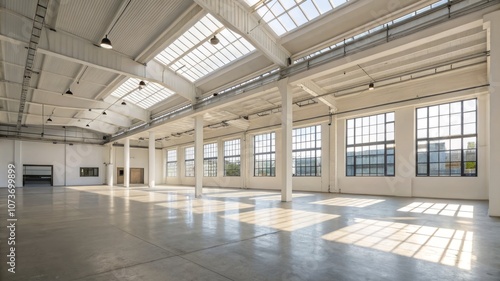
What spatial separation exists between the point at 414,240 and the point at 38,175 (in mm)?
38998

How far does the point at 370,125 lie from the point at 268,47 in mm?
9549

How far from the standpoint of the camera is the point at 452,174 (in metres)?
14.1

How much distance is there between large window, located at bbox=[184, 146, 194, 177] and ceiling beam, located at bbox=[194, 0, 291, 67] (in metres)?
24.5

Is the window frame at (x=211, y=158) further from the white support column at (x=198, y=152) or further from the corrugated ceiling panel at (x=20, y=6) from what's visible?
the corrugated ceiling panel at (x=20, y=6)

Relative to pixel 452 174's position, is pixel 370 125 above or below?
above

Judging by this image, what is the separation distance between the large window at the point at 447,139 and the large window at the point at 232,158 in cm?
1610

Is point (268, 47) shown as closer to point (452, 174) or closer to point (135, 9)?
point (135, 9)

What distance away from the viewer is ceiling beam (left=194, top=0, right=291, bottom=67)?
32.5ft

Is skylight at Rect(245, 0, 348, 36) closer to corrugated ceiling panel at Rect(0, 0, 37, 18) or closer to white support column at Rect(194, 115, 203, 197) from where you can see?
corrugated ceiling panel at Rect(0, 0, 37, 18)

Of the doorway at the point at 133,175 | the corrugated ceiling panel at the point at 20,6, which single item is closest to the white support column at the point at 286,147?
the corrugated ceiling panel at the point at 20,6

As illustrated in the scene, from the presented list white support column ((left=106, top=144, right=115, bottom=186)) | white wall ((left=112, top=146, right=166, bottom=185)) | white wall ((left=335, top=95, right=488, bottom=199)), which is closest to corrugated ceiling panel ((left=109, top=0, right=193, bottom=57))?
white wall ((left=335, top=95, right=488, bottom=199))

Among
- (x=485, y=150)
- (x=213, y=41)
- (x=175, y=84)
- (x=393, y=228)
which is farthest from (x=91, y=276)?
(x=485, y=150)

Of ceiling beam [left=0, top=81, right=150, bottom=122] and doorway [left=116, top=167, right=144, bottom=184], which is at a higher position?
ceiling beam [left=0, top=81, right=150, bottom=122]

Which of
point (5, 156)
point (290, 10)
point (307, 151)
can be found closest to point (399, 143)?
point (307, 151)
